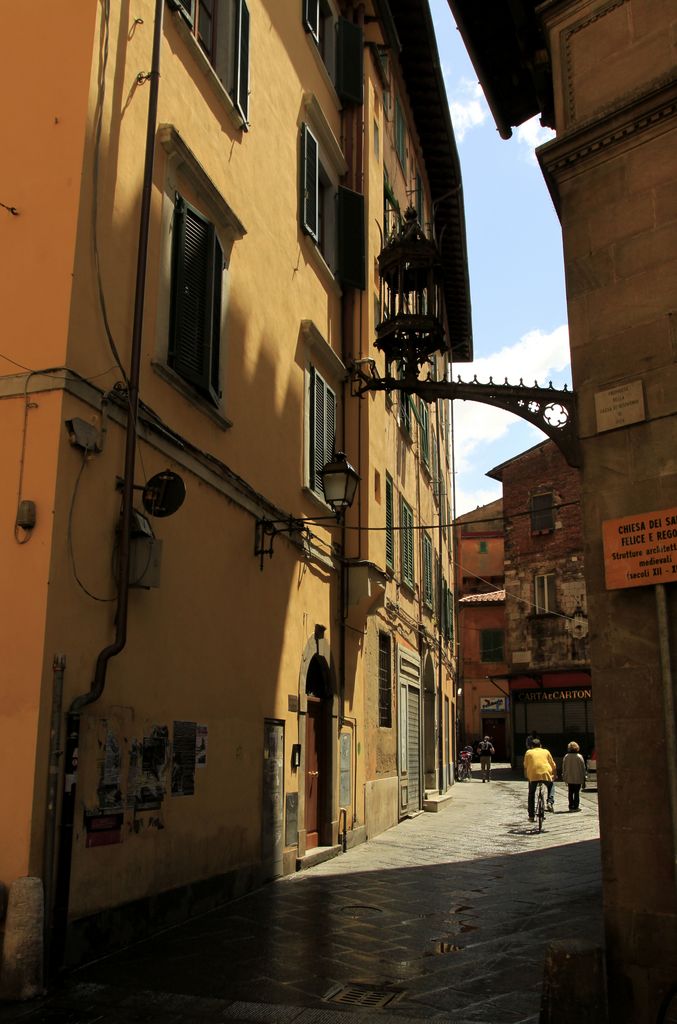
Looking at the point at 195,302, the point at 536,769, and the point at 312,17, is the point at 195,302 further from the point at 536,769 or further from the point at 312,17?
the point at 536,769

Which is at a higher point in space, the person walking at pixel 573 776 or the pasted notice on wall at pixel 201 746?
the pasted notice on wall at pixel 201 746

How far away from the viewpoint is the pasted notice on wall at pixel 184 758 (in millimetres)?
7766

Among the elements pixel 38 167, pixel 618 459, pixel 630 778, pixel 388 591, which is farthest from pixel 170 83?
pixel 388 591

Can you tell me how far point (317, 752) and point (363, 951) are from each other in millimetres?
5527

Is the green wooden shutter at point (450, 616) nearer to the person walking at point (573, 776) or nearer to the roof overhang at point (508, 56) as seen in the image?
the person walking at point (573, 776)

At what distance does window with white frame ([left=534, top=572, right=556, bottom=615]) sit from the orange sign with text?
99.2ft

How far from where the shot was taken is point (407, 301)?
8.41 m

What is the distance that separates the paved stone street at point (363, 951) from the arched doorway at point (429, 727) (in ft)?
33.5

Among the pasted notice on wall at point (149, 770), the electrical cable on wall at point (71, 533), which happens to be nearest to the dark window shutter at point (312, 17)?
the electrical cable on wall at point (71, 533)

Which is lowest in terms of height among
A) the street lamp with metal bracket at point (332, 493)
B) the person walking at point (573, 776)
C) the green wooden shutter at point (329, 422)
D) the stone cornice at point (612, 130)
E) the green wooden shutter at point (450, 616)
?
the person walking at point (573, 776)

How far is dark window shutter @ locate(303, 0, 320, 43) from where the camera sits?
12961mm

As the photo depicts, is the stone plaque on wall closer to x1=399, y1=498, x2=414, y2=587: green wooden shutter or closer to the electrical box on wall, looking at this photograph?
the electrical box on wall

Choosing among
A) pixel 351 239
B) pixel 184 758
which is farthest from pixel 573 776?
pixel 184 758

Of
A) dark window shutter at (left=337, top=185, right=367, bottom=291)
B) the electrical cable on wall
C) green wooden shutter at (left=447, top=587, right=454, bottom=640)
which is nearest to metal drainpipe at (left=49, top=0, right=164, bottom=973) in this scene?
the electrical cable on wall
